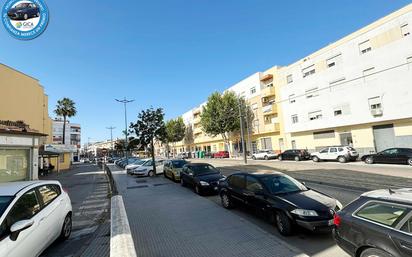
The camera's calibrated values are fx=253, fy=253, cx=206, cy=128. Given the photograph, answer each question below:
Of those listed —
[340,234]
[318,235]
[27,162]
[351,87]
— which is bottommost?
[318,235]

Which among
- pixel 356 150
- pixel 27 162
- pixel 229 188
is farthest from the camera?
pixel 356 150

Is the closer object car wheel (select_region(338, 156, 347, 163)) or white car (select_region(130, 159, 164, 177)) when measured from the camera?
white car (select_region(130, 159, 164, 177))

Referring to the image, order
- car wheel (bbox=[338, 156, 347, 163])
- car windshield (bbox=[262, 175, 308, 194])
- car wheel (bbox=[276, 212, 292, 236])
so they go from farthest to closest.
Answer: car wheel (bbox=[338, 156, 347, 163]), car windshield (bbox=[262, 175, 308, 194]), car wheel (bbox=[276, 212, 292, 236])

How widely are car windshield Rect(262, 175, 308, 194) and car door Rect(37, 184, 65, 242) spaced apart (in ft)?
17.2

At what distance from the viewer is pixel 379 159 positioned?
21359 mm

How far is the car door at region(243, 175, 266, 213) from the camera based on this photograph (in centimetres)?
686

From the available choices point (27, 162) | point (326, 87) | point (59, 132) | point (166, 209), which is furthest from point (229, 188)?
point (59, 132)

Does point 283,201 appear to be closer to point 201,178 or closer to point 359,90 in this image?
point 201,178

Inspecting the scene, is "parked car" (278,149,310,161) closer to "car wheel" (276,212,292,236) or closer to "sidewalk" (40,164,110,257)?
"sidewalk" (40,164,110,257)

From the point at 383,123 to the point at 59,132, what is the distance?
256 ft

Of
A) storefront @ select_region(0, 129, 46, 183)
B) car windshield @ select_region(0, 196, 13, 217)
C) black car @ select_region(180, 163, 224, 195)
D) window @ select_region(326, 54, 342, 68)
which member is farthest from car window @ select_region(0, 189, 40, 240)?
window @ select_region(326, 54, 342, 68)

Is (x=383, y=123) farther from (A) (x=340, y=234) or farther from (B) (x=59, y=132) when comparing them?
(B) (x=59, y=132)

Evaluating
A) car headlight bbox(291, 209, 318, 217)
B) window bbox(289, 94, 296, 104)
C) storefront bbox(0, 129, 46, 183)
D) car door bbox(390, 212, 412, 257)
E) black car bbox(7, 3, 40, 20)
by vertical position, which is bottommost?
car headlight bbox(291, 209, 318, 217)

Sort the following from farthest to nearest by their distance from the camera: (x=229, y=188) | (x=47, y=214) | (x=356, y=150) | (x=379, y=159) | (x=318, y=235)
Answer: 1. (x=356, y=150)
2. (x=379, y=159)
3. (x=229, y=188)
4. (x=318, y=235)
5. (x=47, y=214)
